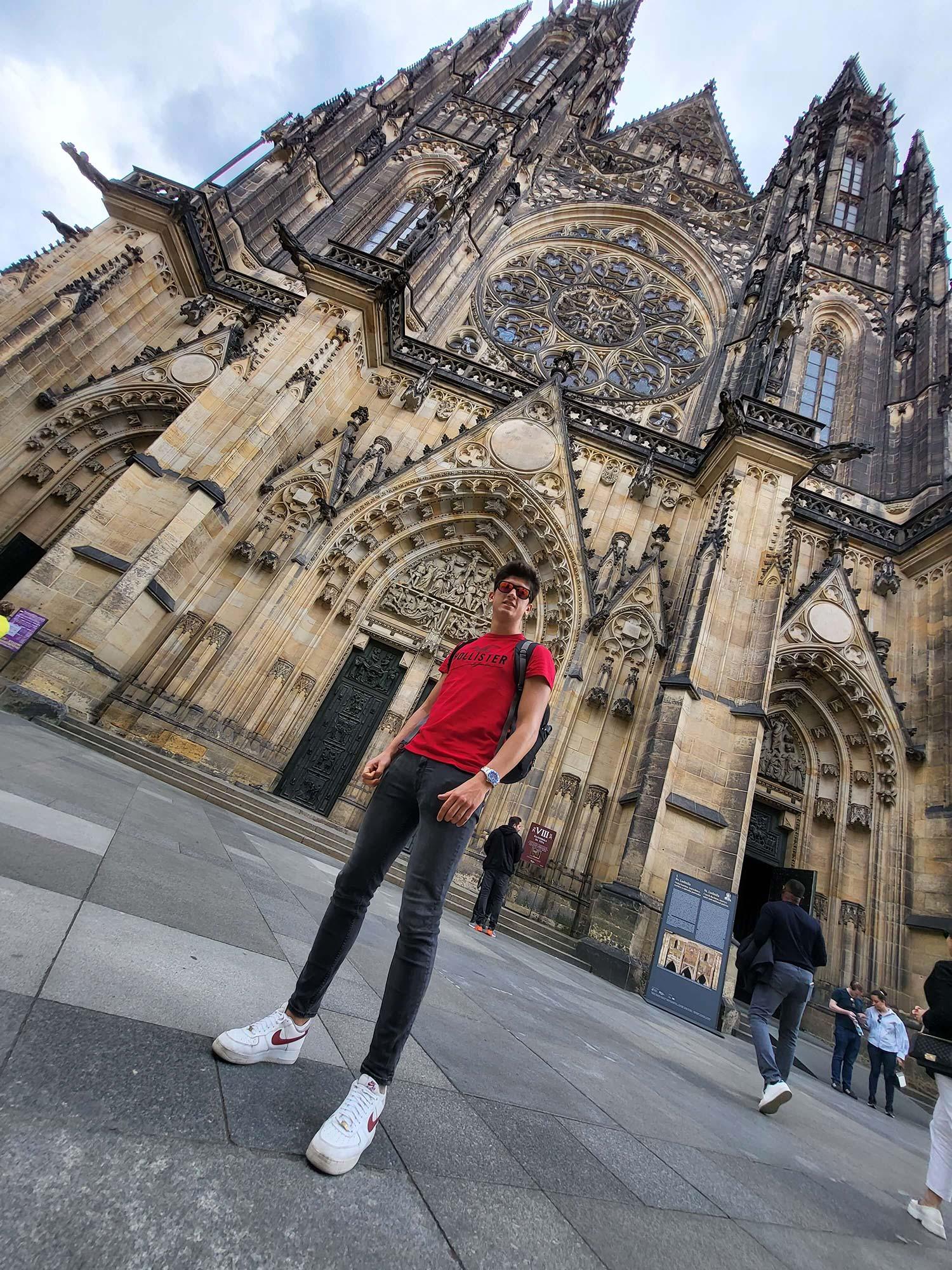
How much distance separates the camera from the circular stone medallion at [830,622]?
1167 cm

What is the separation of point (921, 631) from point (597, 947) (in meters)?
9.76

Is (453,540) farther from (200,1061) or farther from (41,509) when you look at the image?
(200,1061)

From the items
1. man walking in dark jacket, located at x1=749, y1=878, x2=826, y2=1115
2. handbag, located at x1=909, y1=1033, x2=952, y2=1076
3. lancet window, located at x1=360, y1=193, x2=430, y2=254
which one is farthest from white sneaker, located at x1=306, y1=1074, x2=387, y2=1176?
lancet window, located at x1=360, y1=193, x2=430, y2=254

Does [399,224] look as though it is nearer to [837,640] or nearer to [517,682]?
[837,640]

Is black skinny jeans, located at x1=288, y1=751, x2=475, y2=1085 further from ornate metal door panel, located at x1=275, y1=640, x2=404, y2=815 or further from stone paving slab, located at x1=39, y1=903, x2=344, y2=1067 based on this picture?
ornate metal door panel, located at x1=275, y1=640, x2=404, y2=815

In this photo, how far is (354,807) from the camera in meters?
9.99

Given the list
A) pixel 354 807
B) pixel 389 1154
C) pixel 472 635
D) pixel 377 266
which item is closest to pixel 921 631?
pixel 472 635

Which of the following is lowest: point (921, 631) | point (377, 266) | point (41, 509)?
point (41, 509)

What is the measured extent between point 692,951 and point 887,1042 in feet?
6.87

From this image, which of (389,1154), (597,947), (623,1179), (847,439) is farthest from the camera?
(847,439)

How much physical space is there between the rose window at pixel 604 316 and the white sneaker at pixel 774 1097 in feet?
48.4

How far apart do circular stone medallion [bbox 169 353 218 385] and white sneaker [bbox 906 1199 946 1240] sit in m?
14.6

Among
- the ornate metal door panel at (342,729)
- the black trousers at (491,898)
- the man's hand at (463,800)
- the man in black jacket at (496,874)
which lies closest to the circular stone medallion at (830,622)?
the ornate metal door panel at (342,729)

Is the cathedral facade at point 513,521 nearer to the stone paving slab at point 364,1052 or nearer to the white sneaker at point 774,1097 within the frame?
the white sneaker at point 774,1097
